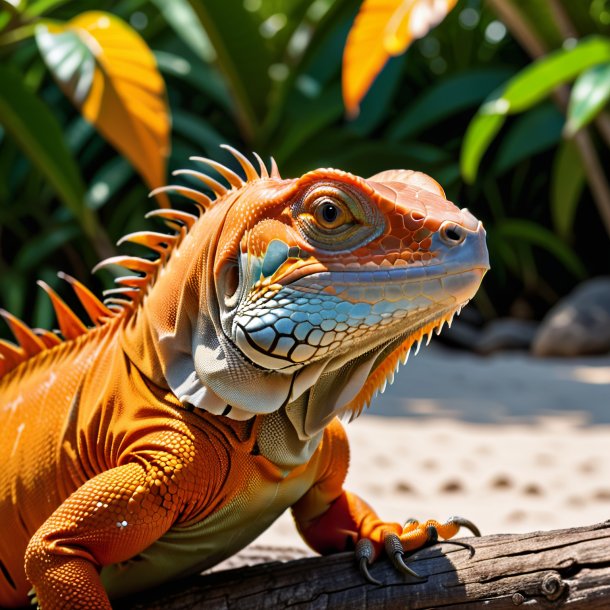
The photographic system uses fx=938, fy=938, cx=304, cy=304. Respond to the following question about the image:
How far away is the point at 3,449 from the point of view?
2.00 meters

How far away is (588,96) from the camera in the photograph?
5.89 metres

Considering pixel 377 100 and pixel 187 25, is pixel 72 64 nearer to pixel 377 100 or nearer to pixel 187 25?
pixel 187 25

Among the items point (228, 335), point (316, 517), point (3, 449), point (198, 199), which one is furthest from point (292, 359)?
point (3, 449)

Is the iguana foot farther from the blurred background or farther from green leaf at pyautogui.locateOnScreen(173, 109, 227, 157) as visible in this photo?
green leaf at pyautogui.locateOnScreen(173, 109, 227, 157)

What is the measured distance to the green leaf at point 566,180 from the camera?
8.60m

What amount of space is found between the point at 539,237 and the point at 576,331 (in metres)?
1.41

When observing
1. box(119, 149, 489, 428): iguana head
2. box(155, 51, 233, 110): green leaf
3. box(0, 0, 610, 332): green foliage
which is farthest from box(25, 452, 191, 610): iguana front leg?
box(155, 51, 233, 110): green leaf

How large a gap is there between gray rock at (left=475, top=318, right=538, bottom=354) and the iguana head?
750 cm

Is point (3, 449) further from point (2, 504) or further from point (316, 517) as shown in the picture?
point (316, 517)

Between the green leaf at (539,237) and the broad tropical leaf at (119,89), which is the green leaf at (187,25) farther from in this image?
the green leaf at (539,237)

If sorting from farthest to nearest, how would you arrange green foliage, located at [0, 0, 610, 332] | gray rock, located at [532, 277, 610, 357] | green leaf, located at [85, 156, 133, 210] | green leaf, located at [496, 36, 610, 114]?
gray rock, located at [532, 277, 610, 357]
green leaf, located at [85, 156, 133, 210]
green foliage, located at [0, 0, 610, 332]
green leaf, located at [496, 36, 610, 114]

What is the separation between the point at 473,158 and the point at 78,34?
8.75ft

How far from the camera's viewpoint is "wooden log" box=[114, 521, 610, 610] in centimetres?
162

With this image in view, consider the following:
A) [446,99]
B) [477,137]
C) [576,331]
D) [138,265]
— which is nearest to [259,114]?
[446,99]
